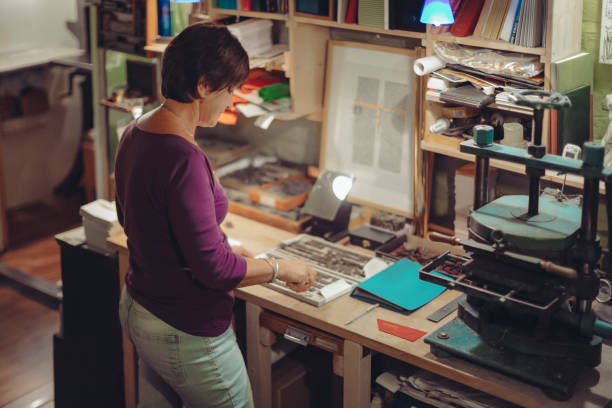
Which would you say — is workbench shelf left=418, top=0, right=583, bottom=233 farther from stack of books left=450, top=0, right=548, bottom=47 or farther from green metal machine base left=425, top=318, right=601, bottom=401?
green metal machine base left=425, top=318, right=601, bottom=401

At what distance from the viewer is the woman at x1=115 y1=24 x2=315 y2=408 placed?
6.47ft

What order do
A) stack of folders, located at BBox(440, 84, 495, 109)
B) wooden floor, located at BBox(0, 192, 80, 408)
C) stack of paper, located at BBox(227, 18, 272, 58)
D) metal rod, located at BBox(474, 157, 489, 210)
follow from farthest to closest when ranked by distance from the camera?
1. wooden floor, located at BBox(0, 192, 80, 408)
2. stack of paper, located at BBox(227, 18, 272, 58)
3. stack of folders, located at BBox(440, 84, 495, 109)
4. metal rod, located at BBox(474, 157, 489, 210)

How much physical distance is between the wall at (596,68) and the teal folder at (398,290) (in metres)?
0.78

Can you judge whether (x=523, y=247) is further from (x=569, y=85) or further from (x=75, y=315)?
→ (x=75, y=315)

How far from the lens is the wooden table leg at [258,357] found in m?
2.76

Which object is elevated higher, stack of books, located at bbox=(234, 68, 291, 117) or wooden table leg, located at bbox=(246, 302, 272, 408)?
stack of books, located at bbox=(234, 68, 291, 117)

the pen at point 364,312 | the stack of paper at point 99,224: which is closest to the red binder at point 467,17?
the pen at point 364,312

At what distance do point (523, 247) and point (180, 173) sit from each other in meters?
0.91

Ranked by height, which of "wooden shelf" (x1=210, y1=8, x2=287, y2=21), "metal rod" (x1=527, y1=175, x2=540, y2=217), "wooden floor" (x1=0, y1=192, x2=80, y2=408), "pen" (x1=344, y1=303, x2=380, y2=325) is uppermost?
"wooden shelf" (x1=210, y1=8, x2=287, y2=21)

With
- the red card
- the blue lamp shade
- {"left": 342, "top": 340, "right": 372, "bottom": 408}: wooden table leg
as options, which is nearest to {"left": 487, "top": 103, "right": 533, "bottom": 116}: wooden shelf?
the blue lamp shade

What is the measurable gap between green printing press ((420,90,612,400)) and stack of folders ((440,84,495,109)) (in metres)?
0.48

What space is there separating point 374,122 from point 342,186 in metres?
0.33

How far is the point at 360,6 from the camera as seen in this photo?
9.82ft

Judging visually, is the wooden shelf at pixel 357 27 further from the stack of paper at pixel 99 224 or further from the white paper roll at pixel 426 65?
the stack of paper at pixel 99 224
